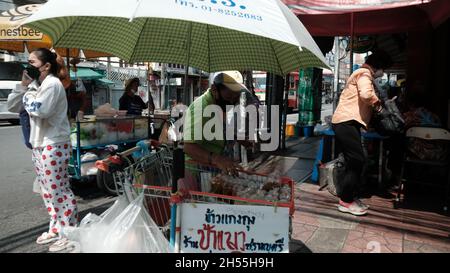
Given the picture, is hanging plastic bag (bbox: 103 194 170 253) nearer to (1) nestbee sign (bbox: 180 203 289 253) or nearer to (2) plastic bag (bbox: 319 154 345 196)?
(1) nestbee sign (bbox: 180 203 289 253)

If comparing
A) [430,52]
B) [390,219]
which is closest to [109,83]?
[430,52]

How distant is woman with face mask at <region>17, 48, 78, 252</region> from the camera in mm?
3391

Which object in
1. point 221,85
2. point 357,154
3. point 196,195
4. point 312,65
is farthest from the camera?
point 357,154

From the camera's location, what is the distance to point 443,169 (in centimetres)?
533

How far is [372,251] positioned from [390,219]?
3.42 ft

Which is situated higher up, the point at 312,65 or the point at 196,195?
the point at 312,65

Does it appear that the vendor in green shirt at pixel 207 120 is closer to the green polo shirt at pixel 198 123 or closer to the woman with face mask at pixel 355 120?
the green polo shirt at pixel 198 123

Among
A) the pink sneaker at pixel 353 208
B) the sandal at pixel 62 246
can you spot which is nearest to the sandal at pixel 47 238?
the sandal at pixel 62 246

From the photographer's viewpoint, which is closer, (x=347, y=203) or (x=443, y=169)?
(x=347, y=203)

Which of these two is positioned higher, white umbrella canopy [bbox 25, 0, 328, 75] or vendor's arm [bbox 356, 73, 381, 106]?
white umbrella canopy [bbox 25, 0, 328, 75]

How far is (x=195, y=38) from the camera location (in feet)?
11.3

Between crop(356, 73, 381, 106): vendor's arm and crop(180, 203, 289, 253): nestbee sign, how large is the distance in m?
2.52

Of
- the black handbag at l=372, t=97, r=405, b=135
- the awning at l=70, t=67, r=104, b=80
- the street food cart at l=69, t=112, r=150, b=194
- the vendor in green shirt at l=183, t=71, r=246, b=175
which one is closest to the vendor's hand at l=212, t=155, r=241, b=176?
the vendor in green shirt at l=183, t=71, r=246, b=175
